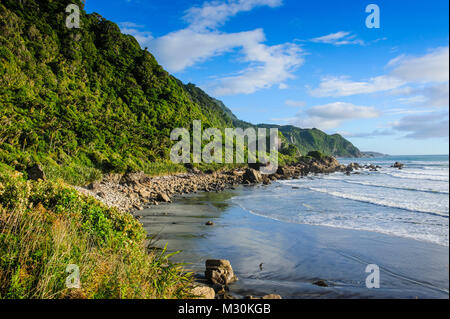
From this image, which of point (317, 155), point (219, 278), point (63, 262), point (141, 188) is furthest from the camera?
point (317, 155)

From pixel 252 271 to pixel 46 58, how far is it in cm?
6310

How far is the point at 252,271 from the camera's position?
9.93 metres

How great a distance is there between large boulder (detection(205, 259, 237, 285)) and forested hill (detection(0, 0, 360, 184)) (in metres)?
20.3

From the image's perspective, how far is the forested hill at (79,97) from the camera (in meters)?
33.0

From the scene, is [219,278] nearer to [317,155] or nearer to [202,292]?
[202,292]

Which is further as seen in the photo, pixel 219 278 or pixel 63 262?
pixel 219 278

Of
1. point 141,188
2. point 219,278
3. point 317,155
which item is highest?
point 317,155

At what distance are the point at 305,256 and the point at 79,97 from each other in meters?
54.5

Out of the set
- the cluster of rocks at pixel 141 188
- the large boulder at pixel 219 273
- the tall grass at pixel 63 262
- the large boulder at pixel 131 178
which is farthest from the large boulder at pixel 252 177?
the tall grass at pixel 63 262

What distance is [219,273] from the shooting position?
8.67 meters

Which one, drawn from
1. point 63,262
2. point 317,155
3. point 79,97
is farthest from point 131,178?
point 317,155

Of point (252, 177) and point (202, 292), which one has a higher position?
point (252, 177)
